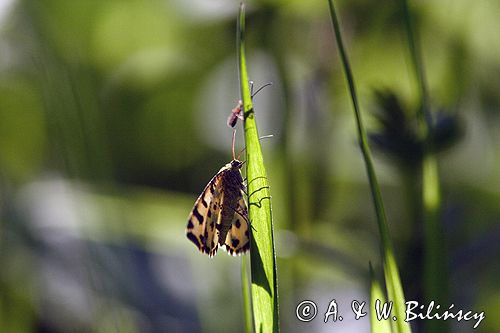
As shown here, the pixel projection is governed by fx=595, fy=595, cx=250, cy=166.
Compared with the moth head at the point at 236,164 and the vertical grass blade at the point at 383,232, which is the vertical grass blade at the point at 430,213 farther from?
the moth head at the point at 236,164

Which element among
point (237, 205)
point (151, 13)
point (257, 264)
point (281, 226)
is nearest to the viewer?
point (257, 264)

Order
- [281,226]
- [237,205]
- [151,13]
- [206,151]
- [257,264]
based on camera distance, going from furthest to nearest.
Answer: [151,13]
[206,151]
[281,226]
[237,205]
[257,264]

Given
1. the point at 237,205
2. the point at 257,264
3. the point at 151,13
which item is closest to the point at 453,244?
the point at 237,205

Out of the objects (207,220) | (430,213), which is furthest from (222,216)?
(430,213)

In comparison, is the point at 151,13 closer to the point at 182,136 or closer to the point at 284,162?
the point at 182,136

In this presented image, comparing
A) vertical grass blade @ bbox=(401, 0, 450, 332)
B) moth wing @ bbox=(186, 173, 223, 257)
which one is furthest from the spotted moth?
vertical grass blade @ bbox=(401, 0, 450, 332)

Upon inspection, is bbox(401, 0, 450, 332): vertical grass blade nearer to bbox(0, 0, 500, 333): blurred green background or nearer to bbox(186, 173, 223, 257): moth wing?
bbox(0, 0, 500, 333): blurred green background

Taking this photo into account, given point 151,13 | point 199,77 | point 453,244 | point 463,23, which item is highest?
point 151,13
